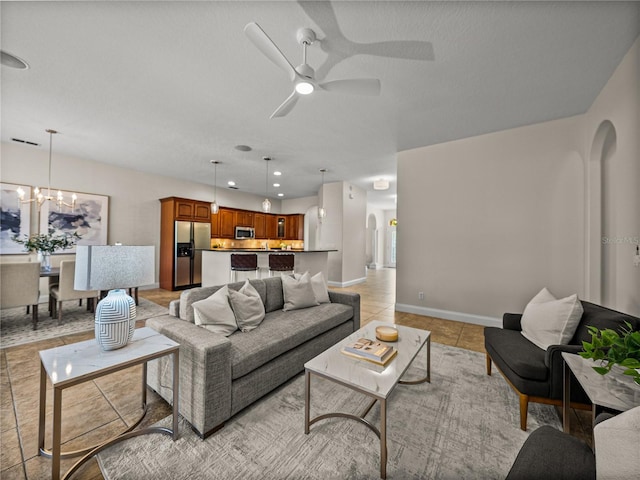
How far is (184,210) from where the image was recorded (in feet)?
20.7

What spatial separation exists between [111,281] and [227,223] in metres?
6.53

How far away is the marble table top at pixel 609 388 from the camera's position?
108 cm

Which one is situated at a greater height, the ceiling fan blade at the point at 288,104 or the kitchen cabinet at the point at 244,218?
the ceiling fan blade at the point at 288,104

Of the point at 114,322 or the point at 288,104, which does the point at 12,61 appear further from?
the point at 114,322

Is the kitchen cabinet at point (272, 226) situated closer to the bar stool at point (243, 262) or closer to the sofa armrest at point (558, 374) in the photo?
the bar stool at point (243, 262)

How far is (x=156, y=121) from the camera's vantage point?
3.50 meters

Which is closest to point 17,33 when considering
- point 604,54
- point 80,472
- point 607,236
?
point 80,472

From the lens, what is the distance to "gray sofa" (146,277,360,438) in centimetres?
154

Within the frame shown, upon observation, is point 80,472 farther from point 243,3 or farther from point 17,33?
point 17,33

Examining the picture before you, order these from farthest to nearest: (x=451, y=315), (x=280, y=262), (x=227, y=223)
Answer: (x=227, y=223)
(x=280, y=262)
(x=451, y=315)

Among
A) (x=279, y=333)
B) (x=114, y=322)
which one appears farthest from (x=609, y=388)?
(x=114, y=322)

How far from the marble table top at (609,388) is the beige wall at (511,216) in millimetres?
1519

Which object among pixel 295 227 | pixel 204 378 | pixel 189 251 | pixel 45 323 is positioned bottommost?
pixel 45 323

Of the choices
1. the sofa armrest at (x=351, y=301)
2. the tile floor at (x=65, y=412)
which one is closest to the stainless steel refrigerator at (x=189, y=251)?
the tile floor at (x=65, y=412)
